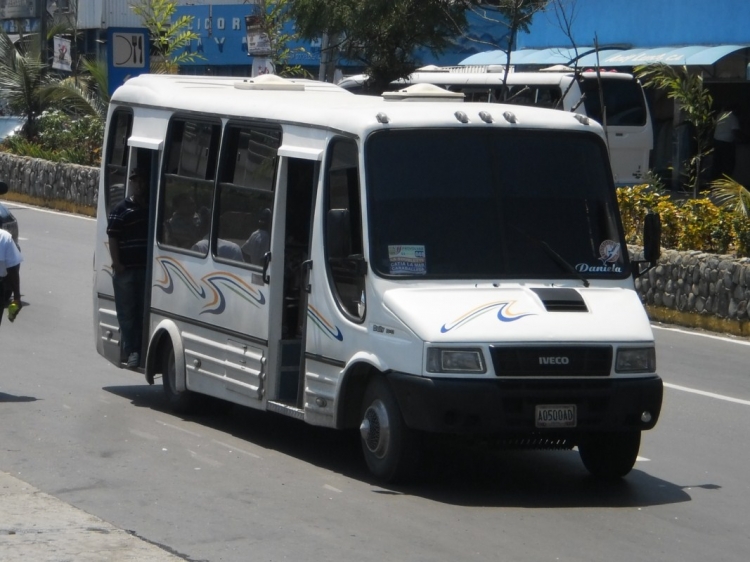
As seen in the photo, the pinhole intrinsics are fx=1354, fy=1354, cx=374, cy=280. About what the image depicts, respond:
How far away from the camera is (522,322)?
7926 millimetres

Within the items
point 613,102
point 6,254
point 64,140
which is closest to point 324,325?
point 6,254

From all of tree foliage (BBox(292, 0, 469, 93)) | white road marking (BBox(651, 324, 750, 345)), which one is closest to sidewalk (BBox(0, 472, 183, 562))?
white road marking (BBox(651, 324, 750, 345))

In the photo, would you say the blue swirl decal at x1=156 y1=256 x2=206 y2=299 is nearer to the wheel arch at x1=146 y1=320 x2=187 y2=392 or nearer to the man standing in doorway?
the wheel arch at x1=146 y1=320 x2=187 y2=392

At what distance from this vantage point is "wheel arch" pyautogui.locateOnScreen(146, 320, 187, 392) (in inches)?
414

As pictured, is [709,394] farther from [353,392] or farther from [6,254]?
[6,254]

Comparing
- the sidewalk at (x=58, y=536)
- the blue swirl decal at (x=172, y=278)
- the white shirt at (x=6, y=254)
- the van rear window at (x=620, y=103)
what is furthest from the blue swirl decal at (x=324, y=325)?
the van rear window at (x=620, y=103)

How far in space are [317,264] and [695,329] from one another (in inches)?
333

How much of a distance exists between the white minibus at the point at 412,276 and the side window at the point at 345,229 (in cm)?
1

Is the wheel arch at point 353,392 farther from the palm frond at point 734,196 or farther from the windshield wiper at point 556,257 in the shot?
the palm frond at point 734,196

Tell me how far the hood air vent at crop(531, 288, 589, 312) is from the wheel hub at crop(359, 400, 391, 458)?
1173mm

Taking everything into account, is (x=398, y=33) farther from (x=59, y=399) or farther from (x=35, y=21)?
(x=35, y=21)

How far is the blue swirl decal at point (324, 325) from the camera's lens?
8648mm

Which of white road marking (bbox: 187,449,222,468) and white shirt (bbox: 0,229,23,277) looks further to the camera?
white shirt (bbox: 0,229,23,277)

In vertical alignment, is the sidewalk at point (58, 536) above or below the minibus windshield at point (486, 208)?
below
